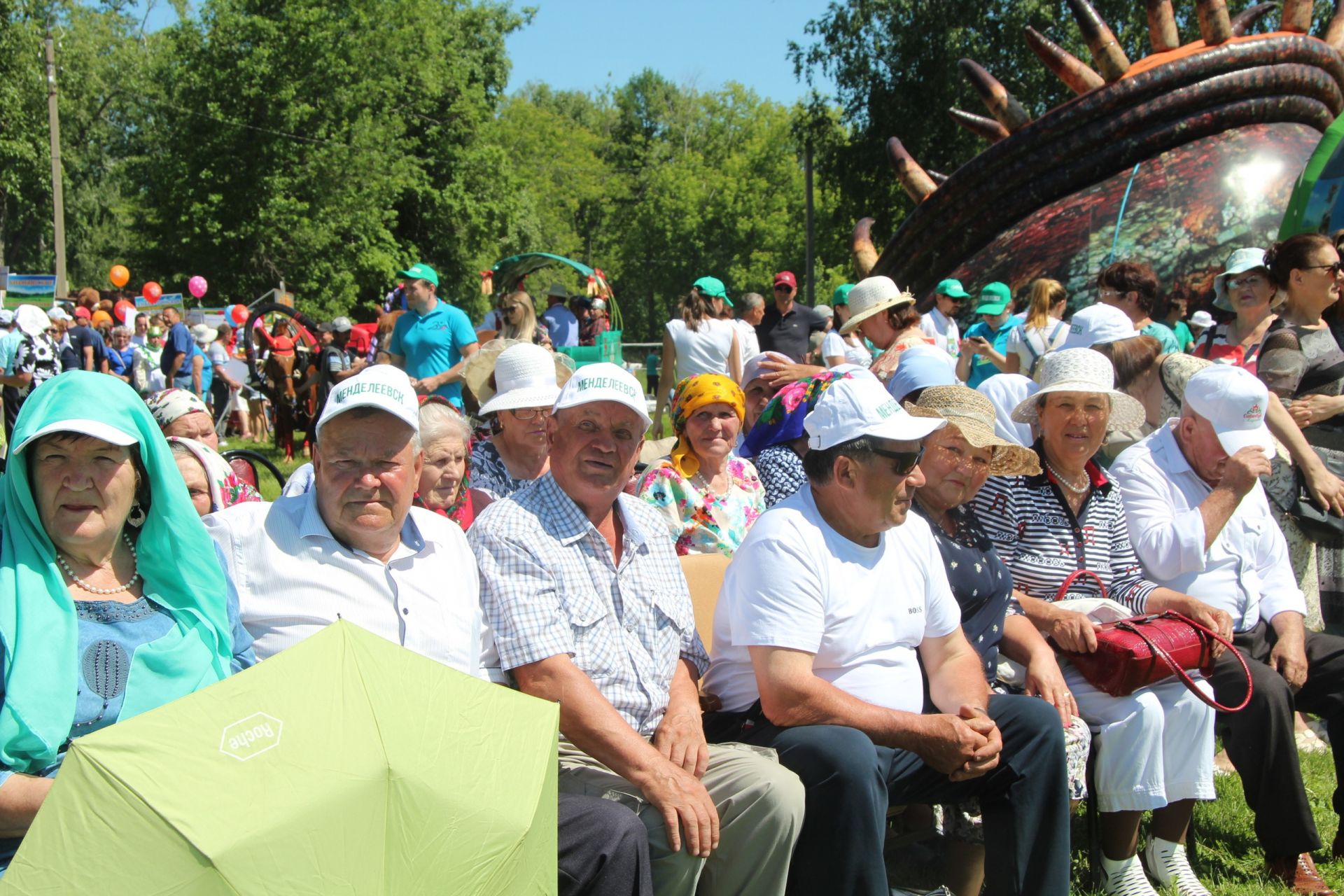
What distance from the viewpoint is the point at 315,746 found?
6.05ft

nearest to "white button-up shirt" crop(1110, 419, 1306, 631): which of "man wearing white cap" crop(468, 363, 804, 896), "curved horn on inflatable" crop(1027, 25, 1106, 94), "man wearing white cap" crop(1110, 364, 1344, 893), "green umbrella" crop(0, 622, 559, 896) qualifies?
"man wearing white cap" crop(1110, 364, 1344, 893)

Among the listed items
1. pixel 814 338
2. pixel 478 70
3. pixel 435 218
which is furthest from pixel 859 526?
pixel 478 70

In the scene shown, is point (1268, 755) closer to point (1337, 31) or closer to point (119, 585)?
point (119, 585)

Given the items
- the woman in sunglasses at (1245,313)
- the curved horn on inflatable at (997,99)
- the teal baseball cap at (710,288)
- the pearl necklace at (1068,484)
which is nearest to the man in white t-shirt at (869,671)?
the pearl necklace at (1068,484)

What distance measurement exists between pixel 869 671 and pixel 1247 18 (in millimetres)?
7154

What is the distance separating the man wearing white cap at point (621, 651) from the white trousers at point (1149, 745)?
1.31 m

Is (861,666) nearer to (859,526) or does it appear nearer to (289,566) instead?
(859,526)

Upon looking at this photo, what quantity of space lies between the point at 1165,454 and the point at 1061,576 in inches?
26.7

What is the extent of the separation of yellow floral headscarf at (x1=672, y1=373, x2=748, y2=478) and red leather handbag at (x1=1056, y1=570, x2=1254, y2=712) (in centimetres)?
146

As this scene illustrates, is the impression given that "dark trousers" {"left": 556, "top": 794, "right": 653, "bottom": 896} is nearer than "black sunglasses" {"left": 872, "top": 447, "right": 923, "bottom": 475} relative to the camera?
Yes

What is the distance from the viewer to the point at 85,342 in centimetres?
1335

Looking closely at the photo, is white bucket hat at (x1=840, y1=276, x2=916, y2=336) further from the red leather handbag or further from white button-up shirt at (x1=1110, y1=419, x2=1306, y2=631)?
the red leather handbag

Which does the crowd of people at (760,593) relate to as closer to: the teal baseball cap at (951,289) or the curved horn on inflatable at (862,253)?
the teal baseball cap at (951,289)

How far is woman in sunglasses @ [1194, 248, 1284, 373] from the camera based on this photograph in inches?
225
